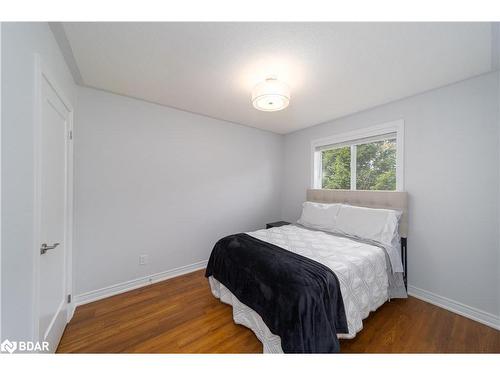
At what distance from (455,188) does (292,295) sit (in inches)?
82.9

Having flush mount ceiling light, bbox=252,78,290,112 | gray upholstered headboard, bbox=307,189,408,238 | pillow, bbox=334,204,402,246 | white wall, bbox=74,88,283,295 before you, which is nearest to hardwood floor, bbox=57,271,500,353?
white wall, bbox=74,88,283,295

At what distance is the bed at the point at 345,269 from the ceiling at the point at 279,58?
1365 millimetres

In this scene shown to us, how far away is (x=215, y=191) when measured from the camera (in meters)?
3.11

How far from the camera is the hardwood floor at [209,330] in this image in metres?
1.48

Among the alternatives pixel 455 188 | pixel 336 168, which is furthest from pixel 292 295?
pixel 336 168

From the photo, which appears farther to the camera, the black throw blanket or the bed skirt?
the bed skirt

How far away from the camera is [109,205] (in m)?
2.24

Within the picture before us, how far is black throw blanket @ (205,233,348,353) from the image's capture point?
1.23 meters

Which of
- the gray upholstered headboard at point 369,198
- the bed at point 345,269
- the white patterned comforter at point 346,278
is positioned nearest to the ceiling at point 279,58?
the gray upholstered headboard at point 369,198

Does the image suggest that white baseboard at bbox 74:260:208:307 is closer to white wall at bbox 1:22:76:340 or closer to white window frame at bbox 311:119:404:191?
white wall at bbox 1:22:76:340

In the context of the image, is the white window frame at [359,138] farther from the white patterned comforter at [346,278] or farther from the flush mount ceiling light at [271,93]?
the flush mount ceiling light at [271,93]

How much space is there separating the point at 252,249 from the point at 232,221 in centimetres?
147

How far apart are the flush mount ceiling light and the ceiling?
5.9 inches
